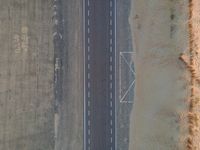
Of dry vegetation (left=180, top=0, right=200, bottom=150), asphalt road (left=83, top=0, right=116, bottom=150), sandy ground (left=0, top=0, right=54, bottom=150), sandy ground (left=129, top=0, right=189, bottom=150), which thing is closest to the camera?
dry vegetation (left=180, top=0, right=200, bottom=150)

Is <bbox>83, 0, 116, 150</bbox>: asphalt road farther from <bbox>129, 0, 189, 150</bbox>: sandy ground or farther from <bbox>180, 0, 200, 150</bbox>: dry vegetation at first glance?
<bbox>180, 0, 200, 150</bbox>: dry vegetation

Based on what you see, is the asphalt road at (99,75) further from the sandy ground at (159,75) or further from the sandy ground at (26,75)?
the sandy ground at (26,75)

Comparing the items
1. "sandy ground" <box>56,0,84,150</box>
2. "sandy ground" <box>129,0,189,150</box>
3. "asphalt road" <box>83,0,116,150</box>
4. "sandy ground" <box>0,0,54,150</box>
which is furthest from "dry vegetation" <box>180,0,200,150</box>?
"sandy ground" <box>0,0,54,150</box>

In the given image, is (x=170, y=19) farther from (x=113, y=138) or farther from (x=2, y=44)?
(x=2, y=44)

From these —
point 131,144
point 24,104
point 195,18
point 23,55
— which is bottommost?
point 131,144

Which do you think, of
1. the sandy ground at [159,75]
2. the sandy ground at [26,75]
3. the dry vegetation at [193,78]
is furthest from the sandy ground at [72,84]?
the dry vegetation at [193,78]

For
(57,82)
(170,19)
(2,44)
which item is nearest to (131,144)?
(57,82)
